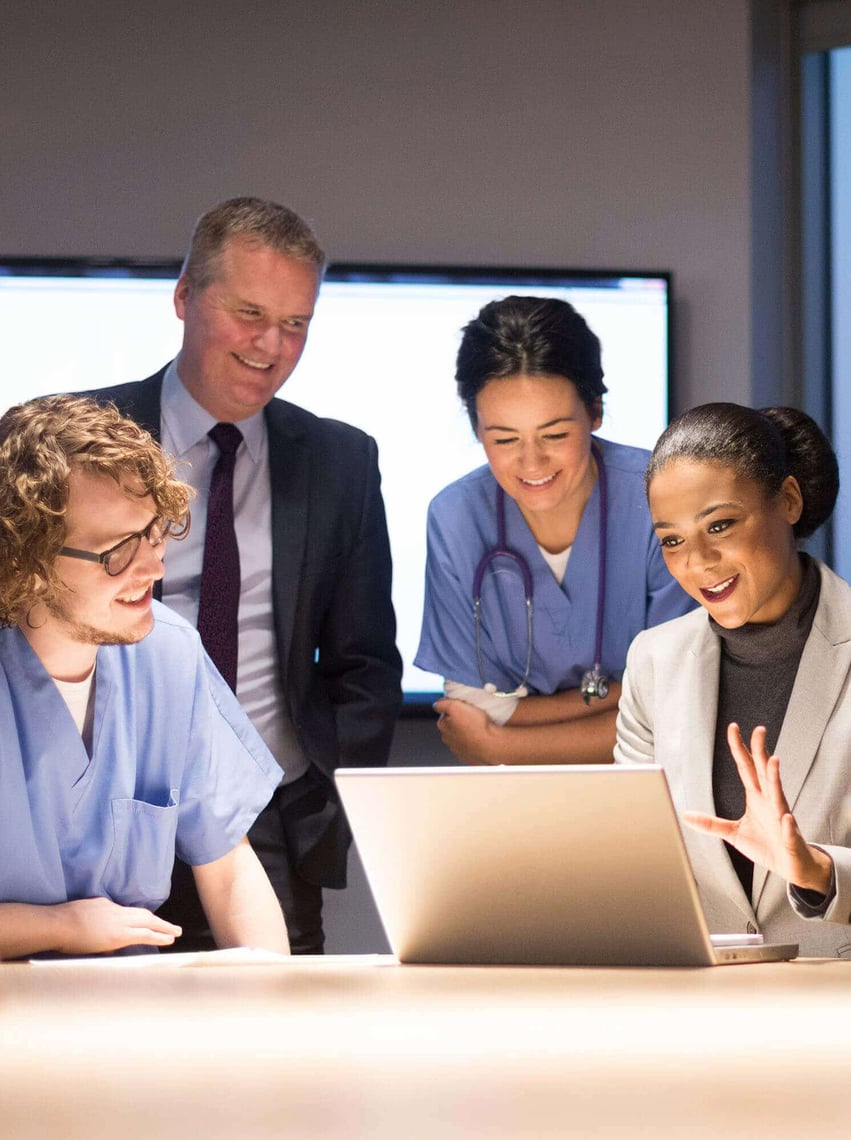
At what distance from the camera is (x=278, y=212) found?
120 inches

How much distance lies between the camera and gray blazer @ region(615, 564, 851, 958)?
206 cm

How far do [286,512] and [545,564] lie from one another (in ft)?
2.05

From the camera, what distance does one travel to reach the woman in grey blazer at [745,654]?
2084 millimetres

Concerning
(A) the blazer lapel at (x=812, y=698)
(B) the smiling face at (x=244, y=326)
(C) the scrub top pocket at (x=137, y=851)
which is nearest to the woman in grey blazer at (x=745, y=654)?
(A) the blazer lapel at (x=812, y=698)

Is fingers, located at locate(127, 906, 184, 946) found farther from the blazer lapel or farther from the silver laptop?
the blazer lapel

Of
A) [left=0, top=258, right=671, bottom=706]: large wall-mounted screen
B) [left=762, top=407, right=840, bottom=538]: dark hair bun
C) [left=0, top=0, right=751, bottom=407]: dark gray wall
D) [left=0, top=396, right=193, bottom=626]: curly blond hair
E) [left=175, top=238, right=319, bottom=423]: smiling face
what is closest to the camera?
[left=0, top=396, right=193, bottom=626]: curly blond hair

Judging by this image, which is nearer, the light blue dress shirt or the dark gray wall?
the light blue dress shirt

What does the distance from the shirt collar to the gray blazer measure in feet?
3.84

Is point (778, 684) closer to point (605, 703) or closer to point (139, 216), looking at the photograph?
point (605, 703)

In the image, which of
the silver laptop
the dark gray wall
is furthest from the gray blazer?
the dark gray wall

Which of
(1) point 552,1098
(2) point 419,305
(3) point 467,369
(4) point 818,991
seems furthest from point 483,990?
(2) point 419,305

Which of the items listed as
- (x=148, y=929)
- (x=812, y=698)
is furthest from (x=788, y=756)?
(x=148, y=929)

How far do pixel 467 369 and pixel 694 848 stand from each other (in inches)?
59.0

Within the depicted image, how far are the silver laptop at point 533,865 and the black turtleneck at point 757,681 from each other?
624 millimetres
